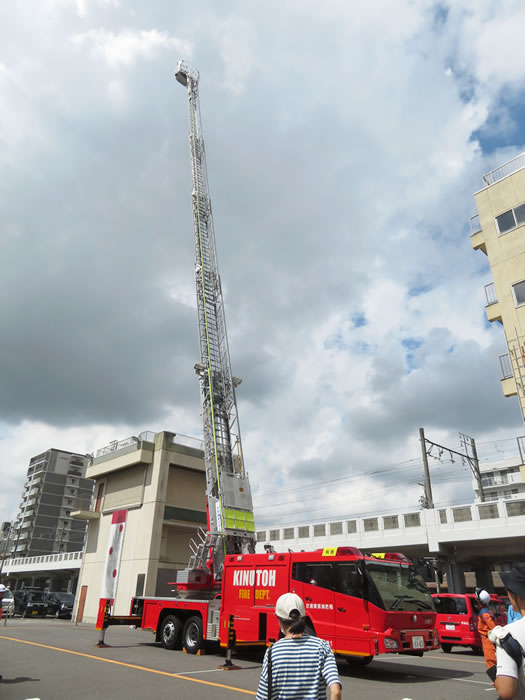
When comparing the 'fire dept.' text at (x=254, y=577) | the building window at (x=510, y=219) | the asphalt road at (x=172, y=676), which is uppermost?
the building window at (x=510, y=219)

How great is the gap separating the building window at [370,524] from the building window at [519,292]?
686 inches

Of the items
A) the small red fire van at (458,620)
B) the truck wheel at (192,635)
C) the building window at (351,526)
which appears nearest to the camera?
the truck wheel at (192,635)

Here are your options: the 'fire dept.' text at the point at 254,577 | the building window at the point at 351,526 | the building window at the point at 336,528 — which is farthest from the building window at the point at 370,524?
the 'fire dept.' text at the point at 254,577

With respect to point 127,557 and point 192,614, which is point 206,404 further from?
point 127,557

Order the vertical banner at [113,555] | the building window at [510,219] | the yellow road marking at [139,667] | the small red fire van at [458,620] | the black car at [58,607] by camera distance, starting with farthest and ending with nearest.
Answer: the black car at [58,607]
the vertical banner at [113,555]
the building window at [510,219]
the small red fire van at [458,620]
the yellow road marking at [139,667]

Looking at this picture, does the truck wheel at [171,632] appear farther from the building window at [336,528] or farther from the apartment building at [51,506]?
the apartment building at [51,506]

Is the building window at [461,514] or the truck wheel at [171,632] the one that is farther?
the building window at [461,514]

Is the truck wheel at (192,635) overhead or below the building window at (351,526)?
below

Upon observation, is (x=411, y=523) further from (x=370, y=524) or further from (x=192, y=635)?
(x=192, y=635)

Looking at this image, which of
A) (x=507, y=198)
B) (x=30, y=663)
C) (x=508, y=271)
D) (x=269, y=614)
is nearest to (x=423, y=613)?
(x=269, y=614)

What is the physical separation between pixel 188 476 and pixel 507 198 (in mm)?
23942

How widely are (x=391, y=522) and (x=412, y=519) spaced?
4.60 feet

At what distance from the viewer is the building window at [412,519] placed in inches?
1136

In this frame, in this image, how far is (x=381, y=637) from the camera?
33.2 ft
